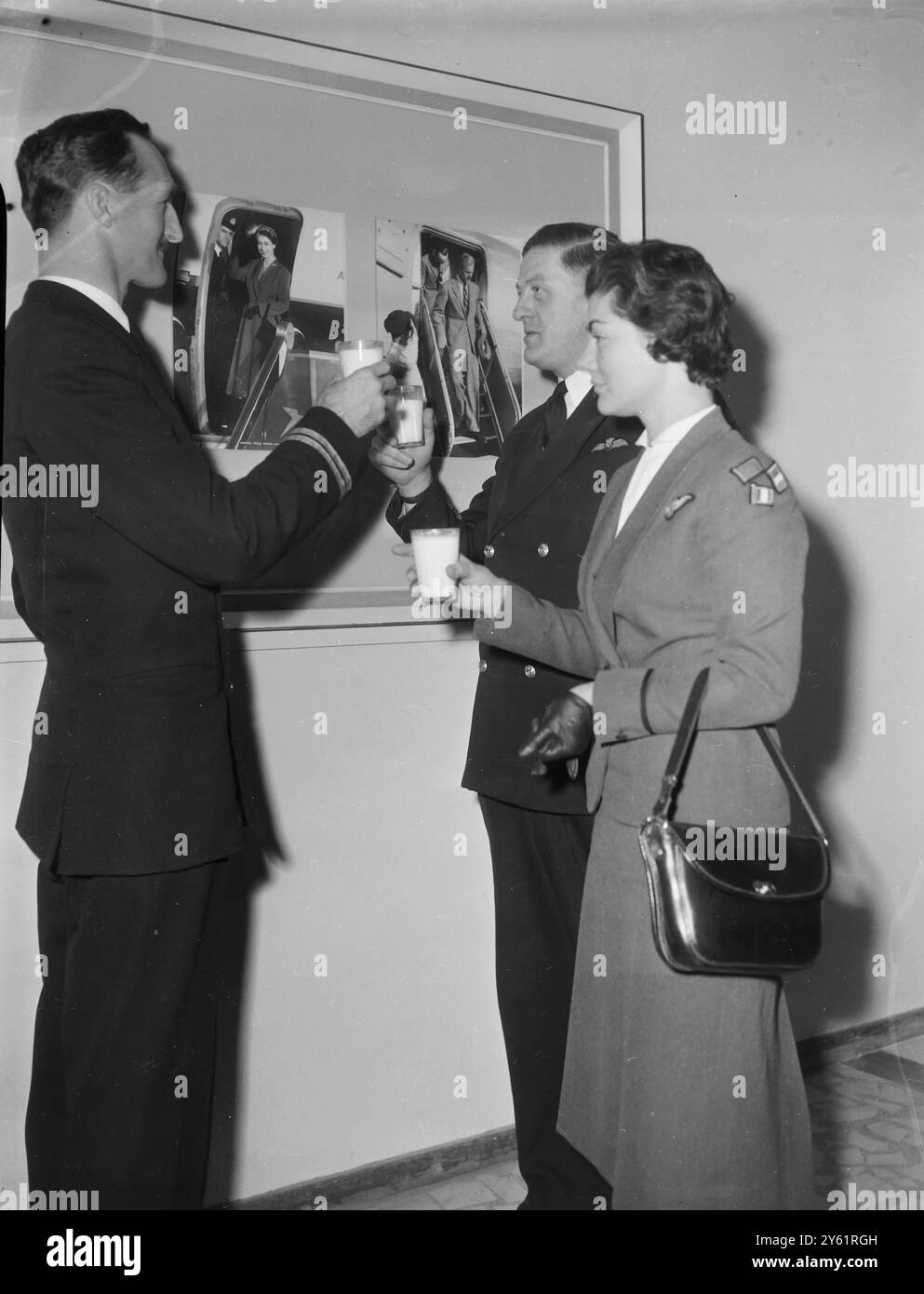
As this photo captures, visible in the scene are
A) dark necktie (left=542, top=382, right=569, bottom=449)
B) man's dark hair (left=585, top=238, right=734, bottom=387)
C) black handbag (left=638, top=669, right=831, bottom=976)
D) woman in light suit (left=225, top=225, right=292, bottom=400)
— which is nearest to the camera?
black handbag (left=638, top=669, right=831, bottom=976)

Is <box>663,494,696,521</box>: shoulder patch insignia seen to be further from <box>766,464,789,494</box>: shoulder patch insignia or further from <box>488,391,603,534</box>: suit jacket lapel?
<box>488,391,603,534</box>: suit jacket lapel

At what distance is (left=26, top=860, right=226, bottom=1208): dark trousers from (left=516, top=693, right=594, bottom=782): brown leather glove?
527 millimetres

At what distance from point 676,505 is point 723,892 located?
20.1 inches

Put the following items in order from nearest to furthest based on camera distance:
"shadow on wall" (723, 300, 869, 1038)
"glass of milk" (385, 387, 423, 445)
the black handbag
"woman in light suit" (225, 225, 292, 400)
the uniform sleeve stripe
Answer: the black handbag < the uniform sleeve stripe < "glass of milk" (385, 387, 423, 445) < "woman in light suit" (225, 225, 292, 400) < "shadow on wall" (723, 300, 869, 1038)

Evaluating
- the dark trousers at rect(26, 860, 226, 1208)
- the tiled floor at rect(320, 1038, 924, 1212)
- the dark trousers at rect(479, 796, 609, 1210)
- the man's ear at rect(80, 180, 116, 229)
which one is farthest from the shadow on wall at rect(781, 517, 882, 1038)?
the man's ear at rect(80, 180, 116, 229)

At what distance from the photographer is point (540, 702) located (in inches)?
84.7

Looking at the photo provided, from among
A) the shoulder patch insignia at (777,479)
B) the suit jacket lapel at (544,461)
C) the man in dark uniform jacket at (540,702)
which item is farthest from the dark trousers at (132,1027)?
the shoulder patch insignia at (777,479)

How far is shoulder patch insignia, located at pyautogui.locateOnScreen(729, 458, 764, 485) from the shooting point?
155cm

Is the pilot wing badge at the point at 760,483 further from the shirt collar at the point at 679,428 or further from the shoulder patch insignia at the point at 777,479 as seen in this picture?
the shirt collar at the point at 679,428

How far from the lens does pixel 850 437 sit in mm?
2918

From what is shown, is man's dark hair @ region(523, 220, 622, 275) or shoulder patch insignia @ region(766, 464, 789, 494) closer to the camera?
shoulder patch insignia @ region(766, 464, 789, 494)

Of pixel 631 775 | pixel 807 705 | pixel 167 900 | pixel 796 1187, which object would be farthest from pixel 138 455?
pixel 807 705

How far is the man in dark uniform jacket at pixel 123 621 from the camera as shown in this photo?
1653 mm

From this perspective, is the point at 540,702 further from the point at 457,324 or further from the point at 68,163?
the point at 68,163
